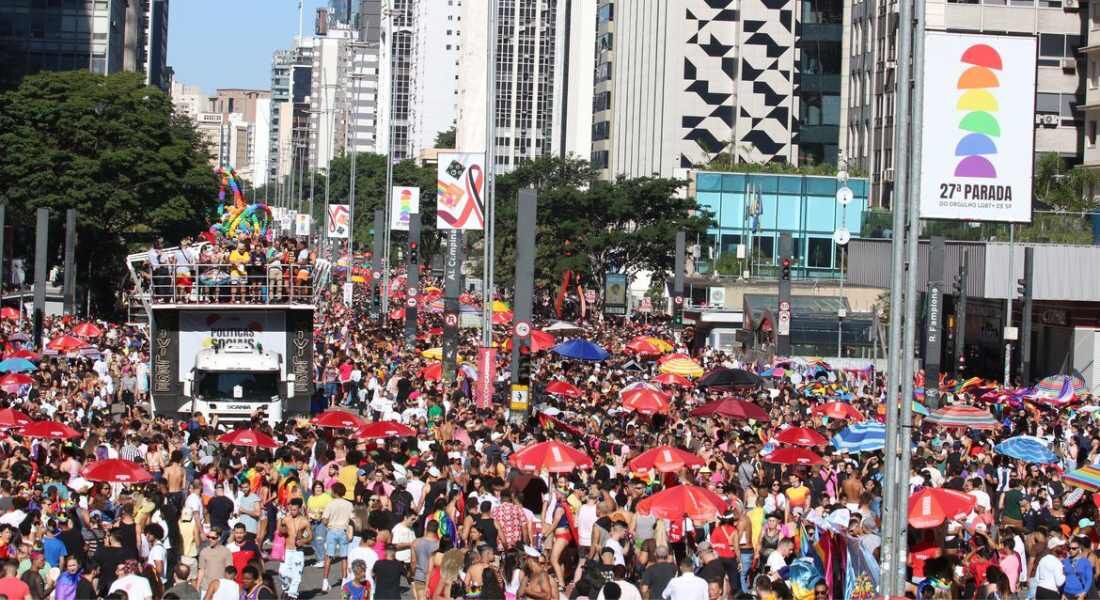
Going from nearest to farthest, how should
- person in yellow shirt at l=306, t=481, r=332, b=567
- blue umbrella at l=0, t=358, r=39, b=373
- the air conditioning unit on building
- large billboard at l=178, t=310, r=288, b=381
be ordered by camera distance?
person in yellow shirt at l=306, t=481, r=332, b=567, large billboard at l=178, t=310, r=288, b=381, blue umbrella at l=0, t=358, r=39, b=373, the air conditioning unit on building

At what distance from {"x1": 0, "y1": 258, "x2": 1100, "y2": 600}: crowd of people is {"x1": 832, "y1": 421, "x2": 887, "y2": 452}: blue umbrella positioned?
280 mm

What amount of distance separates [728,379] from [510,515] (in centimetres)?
1636

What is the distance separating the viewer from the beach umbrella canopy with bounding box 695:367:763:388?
34.0 metres

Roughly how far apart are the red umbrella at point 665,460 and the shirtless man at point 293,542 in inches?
154

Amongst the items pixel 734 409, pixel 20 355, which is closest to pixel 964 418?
pixel 734 409

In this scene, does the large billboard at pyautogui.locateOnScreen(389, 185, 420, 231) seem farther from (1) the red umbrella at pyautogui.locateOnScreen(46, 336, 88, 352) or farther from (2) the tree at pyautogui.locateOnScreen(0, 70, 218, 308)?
(1) the red umbrella at pyautogui.locateOnScreen(46, 336, 88, 352)

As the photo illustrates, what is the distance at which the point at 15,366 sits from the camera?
3488 centimetres

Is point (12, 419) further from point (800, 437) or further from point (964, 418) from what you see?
point (964, 418)

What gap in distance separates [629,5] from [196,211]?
47.4 meters

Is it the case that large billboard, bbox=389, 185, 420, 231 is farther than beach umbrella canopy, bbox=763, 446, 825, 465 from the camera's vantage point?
Yes

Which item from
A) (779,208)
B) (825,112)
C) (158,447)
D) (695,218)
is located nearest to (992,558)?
(158,447)

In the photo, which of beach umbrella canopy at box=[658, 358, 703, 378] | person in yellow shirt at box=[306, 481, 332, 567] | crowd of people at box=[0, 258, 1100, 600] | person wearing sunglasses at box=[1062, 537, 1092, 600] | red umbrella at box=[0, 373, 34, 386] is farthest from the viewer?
beach umbrella canopy at box=[658, 358, 703, 378]

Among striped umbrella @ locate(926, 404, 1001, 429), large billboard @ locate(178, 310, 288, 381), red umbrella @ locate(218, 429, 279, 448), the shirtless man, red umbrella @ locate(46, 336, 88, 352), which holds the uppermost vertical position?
large billboard @ locate(178, 310, 288, 381)

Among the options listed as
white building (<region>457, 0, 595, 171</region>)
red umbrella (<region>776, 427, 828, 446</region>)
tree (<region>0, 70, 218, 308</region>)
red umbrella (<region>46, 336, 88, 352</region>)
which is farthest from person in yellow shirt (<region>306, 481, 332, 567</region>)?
white building (<region>457, 0, 595, 171</region>)
